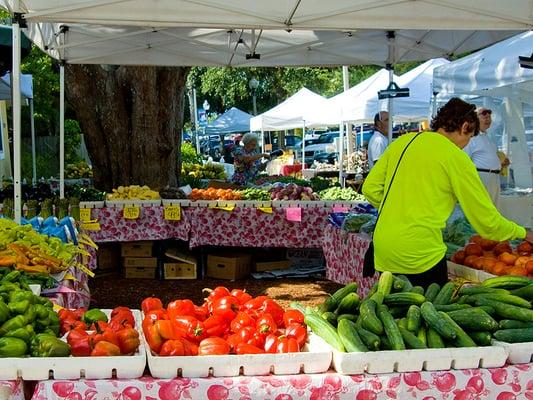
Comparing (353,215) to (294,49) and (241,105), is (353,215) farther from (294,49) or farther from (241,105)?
(241,105)

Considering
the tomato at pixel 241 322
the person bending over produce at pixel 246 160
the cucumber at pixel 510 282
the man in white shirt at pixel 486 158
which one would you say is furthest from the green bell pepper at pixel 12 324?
the person bending over produce at pixel 246 160

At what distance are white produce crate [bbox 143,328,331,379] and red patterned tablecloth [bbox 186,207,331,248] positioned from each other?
6.18 m

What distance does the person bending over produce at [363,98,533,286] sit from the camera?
382 centimetres

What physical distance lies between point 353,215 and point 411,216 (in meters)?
2.92

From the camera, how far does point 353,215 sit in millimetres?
6934

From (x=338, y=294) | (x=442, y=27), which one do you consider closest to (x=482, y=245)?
(x=442, y=27)

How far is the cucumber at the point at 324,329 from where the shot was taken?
9.02 ft

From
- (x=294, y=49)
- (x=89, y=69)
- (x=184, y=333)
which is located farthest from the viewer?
(x=89, y=69)

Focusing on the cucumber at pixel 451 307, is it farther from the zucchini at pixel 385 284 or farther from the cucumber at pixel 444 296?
the zucchini at pixel 385 284

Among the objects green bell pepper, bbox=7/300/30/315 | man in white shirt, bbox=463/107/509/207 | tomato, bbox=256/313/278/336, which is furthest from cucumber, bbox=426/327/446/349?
man in white shirt, bbox=463/107/509/207

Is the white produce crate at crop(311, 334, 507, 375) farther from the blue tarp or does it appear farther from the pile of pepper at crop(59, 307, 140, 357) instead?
the blue tarp

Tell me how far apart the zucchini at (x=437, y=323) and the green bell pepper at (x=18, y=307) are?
1.69 metres

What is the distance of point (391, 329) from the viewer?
281cm

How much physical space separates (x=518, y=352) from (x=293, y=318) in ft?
3.08
